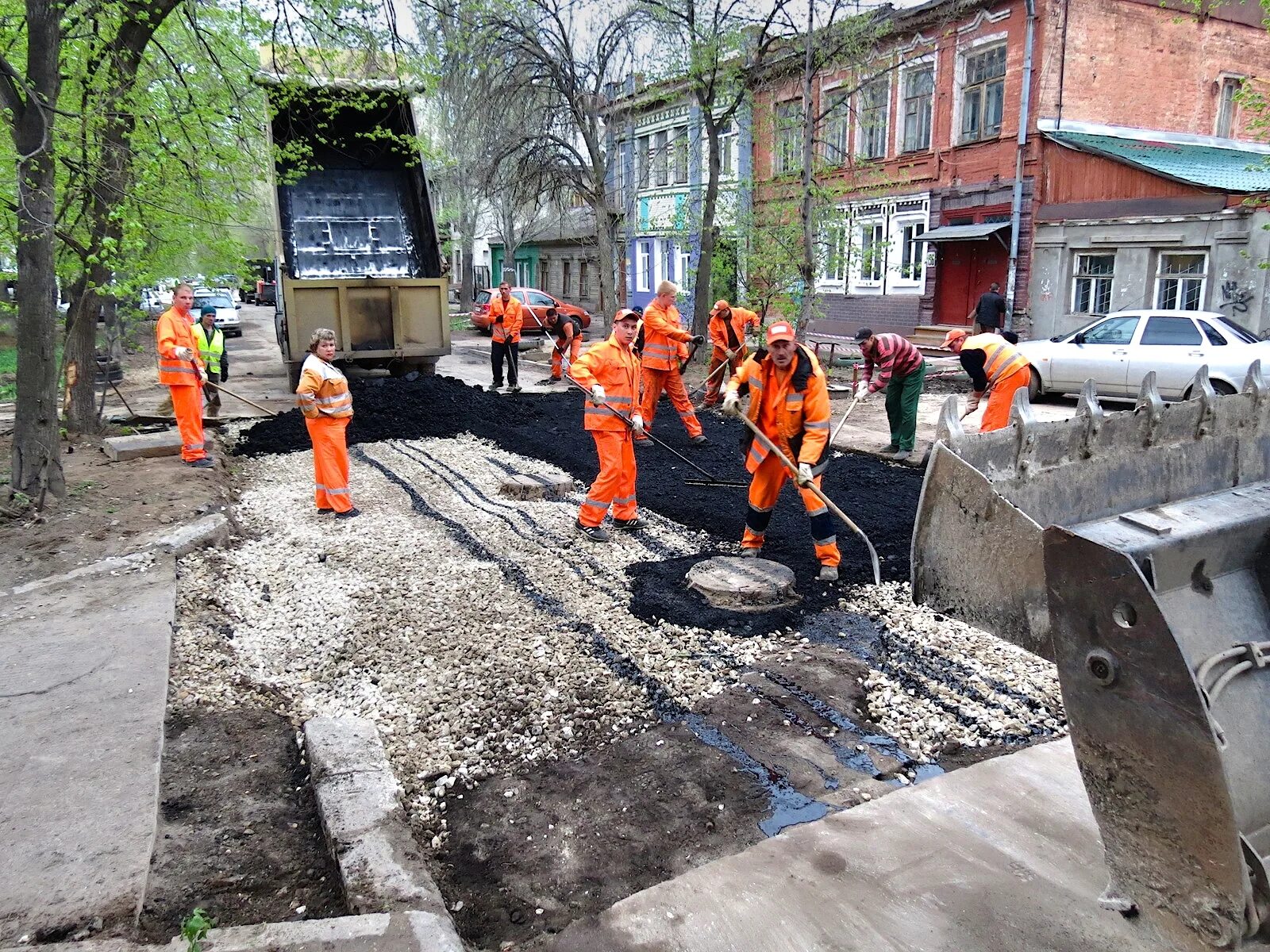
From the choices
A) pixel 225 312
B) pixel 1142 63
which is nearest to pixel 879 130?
pixel 1142 63

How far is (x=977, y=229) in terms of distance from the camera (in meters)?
18.4

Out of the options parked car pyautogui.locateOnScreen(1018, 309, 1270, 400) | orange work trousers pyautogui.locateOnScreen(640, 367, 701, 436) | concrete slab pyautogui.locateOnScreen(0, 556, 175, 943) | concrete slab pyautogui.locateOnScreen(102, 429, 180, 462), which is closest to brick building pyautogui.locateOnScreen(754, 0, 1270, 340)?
parked car pyautogui.locateOnScreen(1018, 309, 1270, 400)

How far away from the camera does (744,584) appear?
5.30m

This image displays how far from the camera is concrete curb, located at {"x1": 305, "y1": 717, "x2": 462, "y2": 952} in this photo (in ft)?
9.28

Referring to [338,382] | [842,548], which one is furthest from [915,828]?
[338,382]

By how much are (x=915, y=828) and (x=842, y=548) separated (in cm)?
323

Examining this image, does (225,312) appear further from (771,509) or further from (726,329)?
(771,509)

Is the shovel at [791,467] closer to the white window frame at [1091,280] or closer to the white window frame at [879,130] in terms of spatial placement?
the white window frame at [1091,280]

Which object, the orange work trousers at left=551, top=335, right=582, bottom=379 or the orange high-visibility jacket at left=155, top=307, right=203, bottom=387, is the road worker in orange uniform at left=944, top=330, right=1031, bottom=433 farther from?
the orange work trousers at left=551, top=335, right=582, bottom=379

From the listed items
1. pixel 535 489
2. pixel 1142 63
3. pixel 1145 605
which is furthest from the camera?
pixel 1142 63

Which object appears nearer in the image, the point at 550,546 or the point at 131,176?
the point at 550,546

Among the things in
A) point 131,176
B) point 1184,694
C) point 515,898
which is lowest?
point 515,898

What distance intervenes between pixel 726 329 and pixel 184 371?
6.34 meters

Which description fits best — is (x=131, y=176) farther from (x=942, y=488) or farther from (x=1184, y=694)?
(x=1184, y=694)
